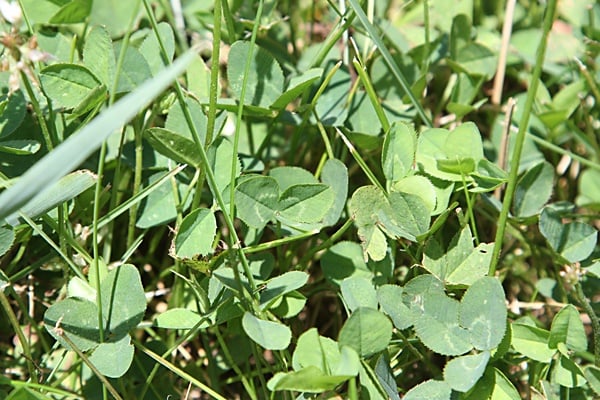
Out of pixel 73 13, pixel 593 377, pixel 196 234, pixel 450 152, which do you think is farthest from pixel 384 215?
pixel 73 13

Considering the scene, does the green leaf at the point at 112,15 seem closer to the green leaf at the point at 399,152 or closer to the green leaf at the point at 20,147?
the green leaf at the point at 20,147

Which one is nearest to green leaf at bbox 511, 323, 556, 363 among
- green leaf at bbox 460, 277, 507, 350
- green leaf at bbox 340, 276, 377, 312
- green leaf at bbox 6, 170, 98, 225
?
green leaf at bbox 460, 277, 507, 350

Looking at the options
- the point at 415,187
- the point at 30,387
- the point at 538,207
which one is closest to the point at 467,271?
the point at 415,187

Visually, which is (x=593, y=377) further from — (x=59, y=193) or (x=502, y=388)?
(x=59, y=193)

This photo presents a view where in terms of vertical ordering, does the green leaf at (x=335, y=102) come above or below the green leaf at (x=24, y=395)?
above

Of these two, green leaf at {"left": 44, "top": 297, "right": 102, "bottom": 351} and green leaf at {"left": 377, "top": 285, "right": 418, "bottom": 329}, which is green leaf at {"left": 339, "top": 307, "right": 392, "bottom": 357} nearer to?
green leaf at {"left": 377, "top": 285, "right": 418, "bottom": 329}

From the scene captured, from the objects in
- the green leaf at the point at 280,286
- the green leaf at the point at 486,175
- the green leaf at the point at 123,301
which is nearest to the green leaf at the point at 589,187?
the green leaf at the point at 486,175
